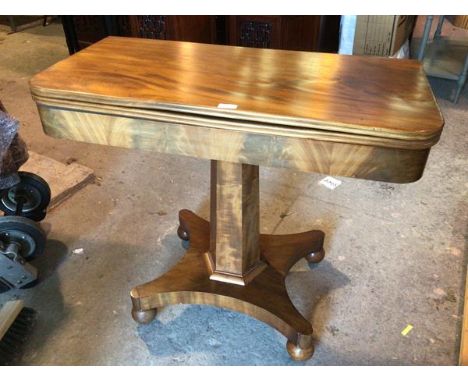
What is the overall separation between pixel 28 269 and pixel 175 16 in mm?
1678

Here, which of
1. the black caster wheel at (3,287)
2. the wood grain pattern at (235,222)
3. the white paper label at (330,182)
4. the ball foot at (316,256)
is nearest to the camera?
the wood grain pattern at (235,222)

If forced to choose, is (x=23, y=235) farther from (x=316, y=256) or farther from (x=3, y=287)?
(x=316, y=256)

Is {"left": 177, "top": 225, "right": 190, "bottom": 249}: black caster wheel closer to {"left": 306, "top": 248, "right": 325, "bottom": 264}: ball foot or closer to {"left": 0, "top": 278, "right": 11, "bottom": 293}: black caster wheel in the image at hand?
{"left": 306, "top": 248, "right": 325, "bottom": 264}: ball foot

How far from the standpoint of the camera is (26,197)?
1.43m

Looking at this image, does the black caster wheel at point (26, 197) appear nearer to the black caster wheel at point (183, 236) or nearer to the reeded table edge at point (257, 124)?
the black caster wheel at point (183, 236)

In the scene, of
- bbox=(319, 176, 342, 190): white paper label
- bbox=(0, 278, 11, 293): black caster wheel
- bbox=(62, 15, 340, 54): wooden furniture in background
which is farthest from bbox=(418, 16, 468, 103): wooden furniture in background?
bbox=(0, 278, 11, 293): black caster wheel

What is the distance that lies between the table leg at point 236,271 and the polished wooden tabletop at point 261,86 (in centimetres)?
21

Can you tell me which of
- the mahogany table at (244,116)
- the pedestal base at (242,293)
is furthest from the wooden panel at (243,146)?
the pedestal base at (242,293)

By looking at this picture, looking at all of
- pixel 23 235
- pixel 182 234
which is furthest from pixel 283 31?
pixel 23 235

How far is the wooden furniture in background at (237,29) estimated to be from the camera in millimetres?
2430

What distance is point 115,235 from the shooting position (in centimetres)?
153

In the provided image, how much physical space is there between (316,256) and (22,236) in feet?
2.93
